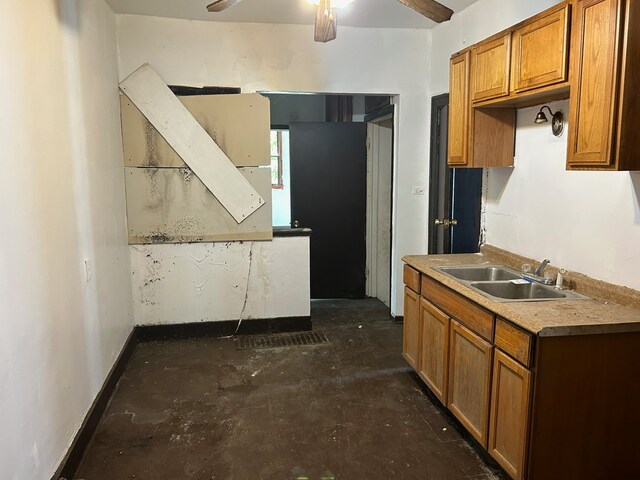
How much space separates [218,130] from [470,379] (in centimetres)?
275

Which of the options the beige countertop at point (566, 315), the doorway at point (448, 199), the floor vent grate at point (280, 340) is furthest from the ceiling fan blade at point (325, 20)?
the floor vent grate at point (280, 340)

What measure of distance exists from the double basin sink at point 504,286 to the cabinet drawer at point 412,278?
211 mm

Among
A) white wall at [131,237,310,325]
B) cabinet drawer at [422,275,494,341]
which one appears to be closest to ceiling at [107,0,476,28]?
white wall at [131,237,310,325]

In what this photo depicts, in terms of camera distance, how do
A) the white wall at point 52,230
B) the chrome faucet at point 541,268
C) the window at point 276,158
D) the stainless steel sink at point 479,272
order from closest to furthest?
Answer: the white wall at point 52,230 → the chrome faucet at point 541,268 → the stainless steel sink at point 479,272 → the window at point 276,158

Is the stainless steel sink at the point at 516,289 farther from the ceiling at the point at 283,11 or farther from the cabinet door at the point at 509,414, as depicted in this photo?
the ceiling at the point at 283,11

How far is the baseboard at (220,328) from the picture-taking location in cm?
414

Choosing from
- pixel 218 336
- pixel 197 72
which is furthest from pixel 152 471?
pixel 197 72

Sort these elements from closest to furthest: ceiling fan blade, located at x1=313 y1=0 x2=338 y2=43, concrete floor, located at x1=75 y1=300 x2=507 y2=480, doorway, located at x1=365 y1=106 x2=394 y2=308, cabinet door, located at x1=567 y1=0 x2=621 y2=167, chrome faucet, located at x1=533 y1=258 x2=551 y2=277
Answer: cabinet door, located at x1=567 y1=0 x2=621 y2=167 < ceiling fan blade, located at x1=313 y1=0 x2=338 y2=43 < concrete floor, located at x1=75 y1=300 x2=507 y2=480 < chrome faucet, located at x1=533 y1=258 x2=551 y2=277 < doorway, located at x1=365 y1=106 x2=394 y2=308

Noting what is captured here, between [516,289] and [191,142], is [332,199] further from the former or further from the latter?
[516,289]

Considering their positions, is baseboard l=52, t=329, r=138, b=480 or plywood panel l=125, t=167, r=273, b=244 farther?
plywood panel l=125, t=167, r=273, b=244

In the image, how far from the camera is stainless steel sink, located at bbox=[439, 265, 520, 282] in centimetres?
297

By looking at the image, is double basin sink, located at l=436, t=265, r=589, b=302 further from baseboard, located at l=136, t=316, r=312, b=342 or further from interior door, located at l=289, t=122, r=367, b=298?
interior door, located at l=289, t=122, r=367, b=298

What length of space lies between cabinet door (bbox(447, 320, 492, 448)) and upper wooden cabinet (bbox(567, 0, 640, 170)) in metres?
0.97

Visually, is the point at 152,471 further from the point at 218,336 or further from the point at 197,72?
the point at 197,72
